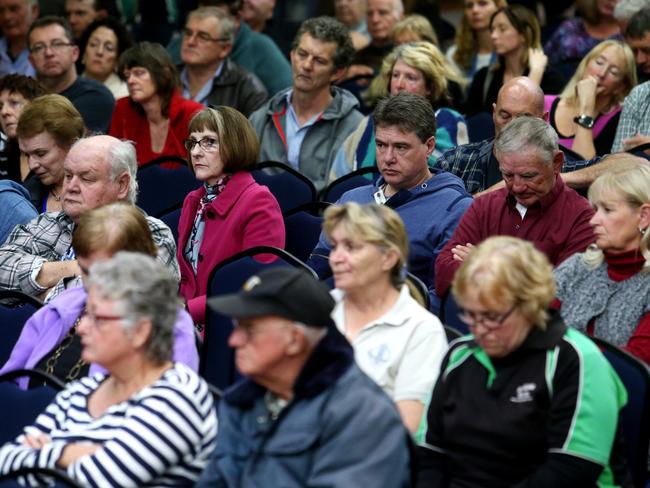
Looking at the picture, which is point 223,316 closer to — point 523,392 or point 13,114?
point 523,392

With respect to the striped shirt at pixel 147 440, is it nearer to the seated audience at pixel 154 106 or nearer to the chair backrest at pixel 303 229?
the chair backrest at pixel 303 229

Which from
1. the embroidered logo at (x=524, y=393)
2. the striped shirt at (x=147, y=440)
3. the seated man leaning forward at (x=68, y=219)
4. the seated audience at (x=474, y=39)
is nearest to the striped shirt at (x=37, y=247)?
the seated man leaning forward at (x=68, y=219)

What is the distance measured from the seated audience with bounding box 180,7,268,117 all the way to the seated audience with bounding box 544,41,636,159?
1.82 metres

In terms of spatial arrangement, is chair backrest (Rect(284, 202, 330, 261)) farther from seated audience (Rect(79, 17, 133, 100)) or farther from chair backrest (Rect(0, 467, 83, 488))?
seated audience (Rect(79, 17, 133, 100))

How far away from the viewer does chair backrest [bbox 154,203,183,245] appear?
4.84m

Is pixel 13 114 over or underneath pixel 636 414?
underneath

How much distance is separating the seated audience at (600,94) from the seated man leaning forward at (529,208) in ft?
5.28

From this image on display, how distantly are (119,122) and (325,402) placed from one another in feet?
13.1

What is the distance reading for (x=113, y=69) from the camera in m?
7.46

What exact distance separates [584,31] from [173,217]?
3.66 meters

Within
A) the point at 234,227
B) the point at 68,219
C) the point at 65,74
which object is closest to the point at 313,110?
the point at 65,74

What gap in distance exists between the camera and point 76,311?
3.52 m

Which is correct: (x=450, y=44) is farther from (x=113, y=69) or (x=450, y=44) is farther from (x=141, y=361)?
(x=141, y=361)

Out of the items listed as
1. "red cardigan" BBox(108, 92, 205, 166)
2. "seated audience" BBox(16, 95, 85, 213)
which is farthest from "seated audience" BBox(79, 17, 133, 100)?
"seated audience" BBox(16, 95, 85, 213)
